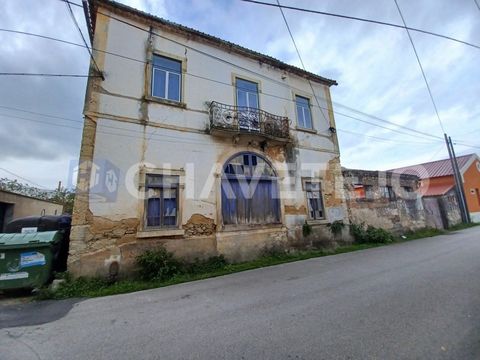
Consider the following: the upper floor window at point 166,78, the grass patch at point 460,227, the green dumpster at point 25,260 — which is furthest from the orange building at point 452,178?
the green dumpster at point 25,260

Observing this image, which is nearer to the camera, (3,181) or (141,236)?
(141,236)

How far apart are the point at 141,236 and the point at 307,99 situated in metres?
10.2

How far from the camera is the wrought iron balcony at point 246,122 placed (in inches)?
351

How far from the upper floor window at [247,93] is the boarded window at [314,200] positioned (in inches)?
172

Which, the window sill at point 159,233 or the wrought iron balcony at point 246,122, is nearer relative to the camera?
the window sill at point 159,233

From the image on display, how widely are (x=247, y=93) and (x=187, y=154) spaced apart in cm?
421

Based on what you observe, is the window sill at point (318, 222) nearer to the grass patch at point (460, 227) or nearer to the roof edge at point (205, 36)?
the roof edge at point (205, 36)

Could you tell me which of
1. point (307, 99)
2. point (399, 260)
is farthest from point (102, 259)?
point (307, 99)

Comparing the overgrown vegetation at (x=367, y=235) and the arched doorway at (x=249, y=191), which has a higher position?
the arched doorway at (x=249, y=191)

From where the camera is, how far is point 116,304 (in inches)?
192

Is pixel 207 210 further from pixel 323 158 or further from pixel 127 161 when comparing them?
pixel 323 158

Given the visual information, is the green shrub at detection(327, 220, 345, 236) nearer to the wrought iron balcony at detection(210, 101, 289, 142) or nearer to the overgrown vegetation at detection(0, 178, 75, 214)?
the wrought iron balcony at detection(210, 101, 289, 142)

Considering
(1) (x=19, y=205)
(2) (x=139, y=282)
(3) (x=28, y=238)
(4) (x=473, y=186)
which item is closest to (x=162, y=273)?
(2) (x=139, y=282)

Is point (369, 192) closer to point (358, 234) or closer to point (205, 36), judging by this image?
point (358, 234)
